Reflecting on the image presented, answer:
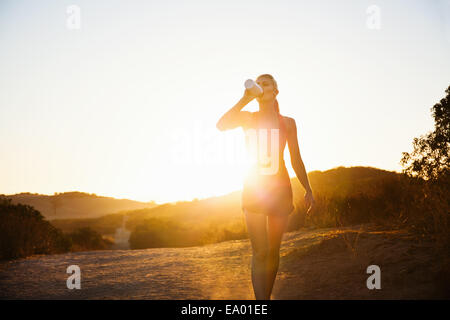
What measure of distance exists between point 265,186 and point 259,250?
0.57m

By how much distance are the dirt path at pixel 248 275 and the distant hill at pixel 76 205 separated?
2410 inches

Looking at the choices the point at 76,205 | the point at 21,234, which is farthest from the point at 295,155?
the point at 76,205

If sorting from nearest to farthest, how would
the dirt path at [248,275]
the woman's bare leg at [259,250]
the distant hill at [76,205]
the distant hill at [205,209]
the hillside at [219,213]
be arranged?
1. the woman's bare leg at [259,250]
2. the dirt path at [248,275]
3. the hillside at [219,213]
4. the distant hill at [205,209]
5. the distant hill at [76,205]

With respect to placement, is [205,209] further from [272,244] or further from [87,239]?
[272,244]

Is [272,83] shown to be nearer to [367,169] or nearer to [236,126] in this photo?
[236,126]

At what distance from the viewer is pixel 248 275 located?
5617 millimetres

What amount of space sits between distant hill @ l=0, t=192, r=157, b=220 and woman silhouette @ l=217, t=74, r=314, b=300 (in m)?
65.7

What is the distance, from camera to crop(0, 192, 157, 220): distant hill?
212 feet

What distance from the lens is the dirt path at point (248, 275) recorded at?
4.05 m

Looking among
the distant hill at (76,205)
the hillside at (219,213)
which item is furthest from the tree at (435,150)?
the distant hill at (76,205)

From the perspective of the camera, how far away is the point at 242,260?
6.94m

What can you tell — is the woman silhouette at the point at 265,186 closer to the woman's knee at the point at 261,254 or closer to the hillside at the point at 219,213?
the woman's knee at the point at 261,254
